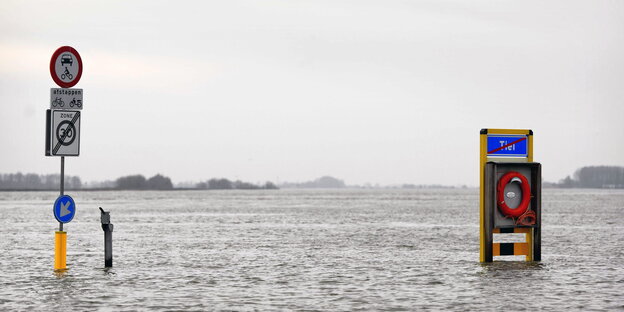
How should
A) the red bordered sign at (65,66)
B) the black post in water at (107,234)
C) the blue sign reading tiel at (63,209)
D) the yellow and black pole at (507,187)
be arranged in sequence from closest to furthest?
the blue sign reading tiel at (63,209)
the red bordered sign at (65,66)
the black post in water at (107,234)
the yellow and black pole at (507,187)

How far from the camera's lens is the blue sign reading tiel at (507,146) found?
54.2 ft

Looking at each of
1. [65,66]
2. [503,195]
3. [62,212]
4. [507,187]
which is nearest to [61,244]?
[62,212]

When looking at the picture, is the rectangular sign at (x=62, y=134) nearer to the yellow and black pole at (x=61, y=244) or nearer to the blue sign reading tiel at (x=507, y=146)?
the yellow and black pole at (x=61, y=244)

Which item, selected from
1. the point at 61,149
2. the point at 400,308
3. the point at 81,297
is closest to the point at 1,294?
the point at 81,297

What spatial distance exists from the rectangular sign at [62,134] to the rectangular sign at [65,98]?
4.7 inches

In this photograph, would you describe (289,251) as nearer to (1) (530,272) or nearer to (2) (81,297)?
(1) (530,272)

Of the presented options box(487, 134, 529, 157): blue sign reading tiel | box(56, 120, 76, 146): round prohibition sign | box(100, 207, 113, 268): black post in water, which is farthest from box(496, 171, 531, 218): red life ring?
box(56, 120, 76, 146): round prohibition sign

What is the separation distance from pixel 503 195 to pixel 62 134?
27.8 feet

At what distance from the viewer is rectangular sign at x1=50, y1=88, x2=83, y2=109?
14.8m

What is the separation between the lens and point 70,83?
587 inches

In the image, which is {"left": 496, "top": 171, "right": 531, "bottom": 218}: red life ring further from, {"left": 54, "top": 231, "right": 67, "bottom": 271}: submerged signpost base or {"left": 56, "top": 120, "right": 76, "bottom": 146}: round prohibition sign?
{"left": 54, "top": 231, "right": 67, "bottom": 271}: submerged signpost base

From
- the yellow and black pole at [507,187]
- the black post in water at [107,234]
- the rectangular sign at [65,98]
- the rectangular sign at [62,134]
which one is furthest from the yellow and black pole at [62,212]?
the yellow and black pole at [507,187]

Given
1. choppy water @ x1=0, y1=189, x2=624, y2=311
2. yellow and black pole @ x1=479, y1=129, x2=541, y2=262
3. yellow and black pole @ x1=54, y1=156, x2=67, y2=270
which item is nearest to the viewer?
choppy water @ x1=0, y1=189, x2=624, y2=311

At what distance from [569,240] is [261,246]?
10.2 m
